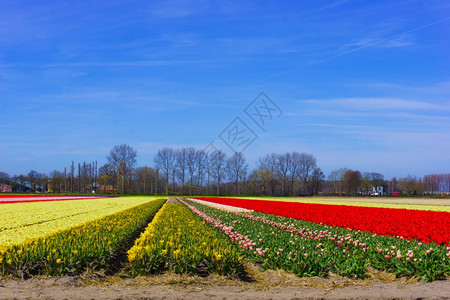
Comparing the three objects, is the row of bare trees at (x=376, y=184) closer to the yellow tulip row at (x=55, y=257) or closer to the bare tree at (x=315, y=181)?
the bare tree at (x=315, y=181)

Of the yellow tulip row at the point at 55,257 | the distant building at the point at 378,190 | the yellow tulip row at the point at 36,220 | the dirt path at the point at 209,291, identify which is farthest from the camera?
the distant building at the point at 378,190

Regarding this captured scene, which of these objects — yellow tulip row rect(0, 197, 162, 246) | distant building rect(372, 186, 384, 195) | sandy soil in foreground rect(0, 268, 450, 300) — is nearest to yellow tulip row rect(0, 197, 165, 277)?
sandy soil in foreground rect(0, 268, 450, 300)

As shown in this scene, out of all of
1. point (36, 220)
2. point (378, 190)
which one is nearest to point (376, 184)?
point (378, 190)

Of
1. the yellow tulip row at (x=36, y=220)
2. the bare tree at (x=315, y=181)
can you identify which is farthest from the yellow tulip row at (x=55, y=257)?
the bare tree at (x=315, y=181)

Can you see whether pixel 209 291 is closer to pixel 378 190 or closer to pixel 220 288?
pixel 220 288

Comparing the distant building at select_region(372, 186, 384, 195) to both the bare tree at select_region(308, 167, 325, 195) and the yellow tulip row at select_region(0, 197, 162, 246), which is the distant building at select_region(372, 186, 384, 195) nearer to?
the bare tree at select_region(308, 167, 325, 195)

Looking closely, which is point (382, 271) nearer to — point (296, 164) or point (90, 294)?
point (90, 294)

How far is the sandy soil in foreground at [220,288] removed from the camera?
20.7 feet

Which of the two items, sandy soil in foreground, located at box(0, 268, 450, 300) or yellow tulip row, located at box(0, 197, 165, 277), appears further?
yellow tulip row, located at box(0, 197, 165, 277)

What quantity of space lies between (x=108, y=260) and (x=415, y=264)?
238 inches

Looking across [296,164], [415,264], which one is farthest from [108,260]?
[296,164]

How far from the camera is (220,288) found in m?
6.73

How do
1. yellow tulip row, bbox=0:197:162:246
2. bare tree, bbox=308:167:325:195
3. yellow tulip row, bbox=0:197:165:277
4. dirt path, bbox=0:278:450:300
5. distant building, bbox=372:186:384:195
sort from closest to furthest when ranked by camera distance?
1. dirt path, bbox=0:278:450:300
2. yellow tulip row, bbox=0:197:165:277
3. yellow tulip row, bbox=0:197:162:246
4. bare tree, bbox=308:167:325:195
5. distant building, bbox=372:186:384:195

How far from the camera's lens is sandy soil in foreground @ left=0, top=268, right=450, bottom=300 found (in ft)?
20.7
